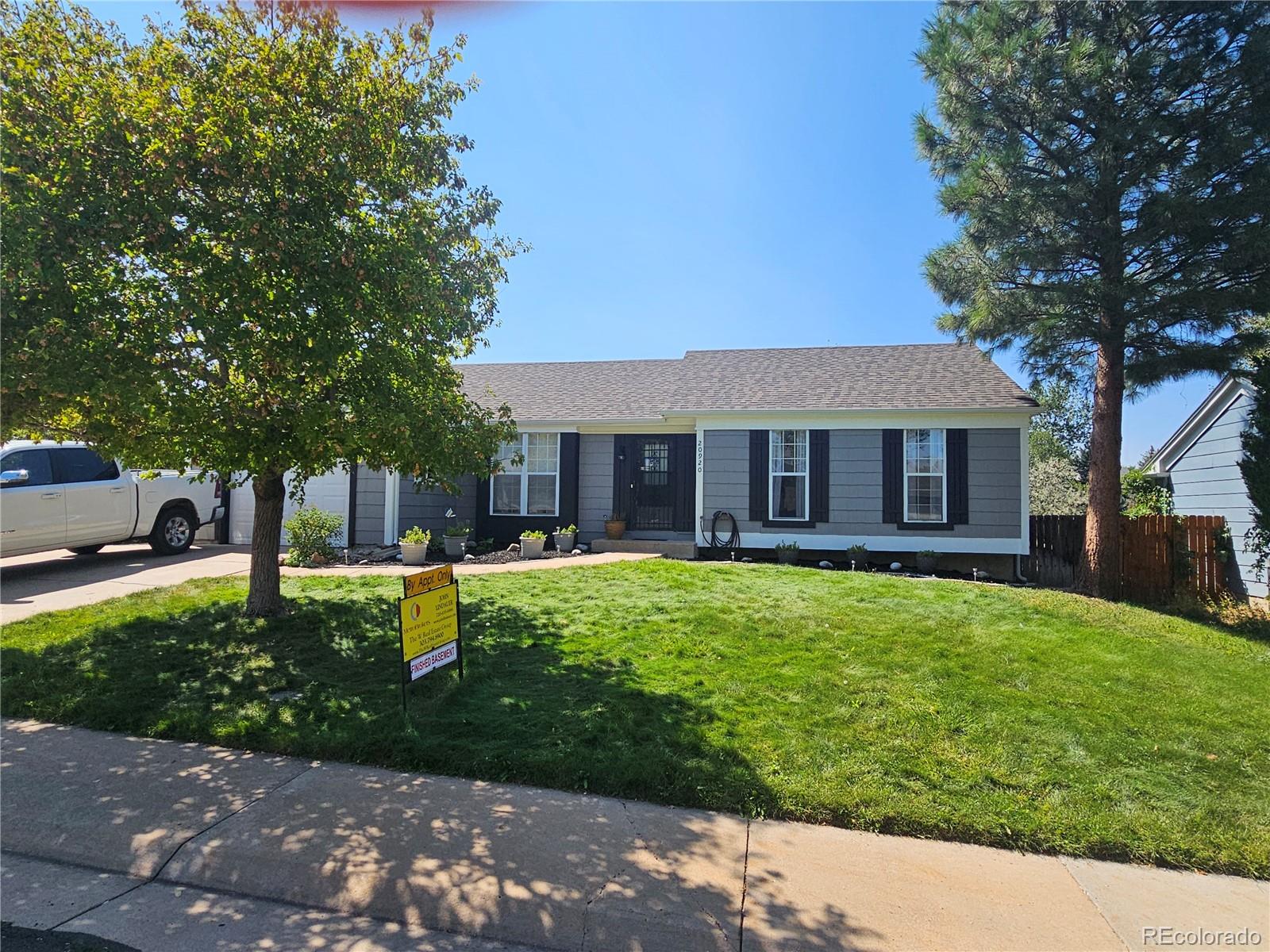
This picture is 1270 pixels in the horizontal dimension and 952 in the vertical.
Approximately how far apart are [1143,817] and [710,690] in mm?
2692

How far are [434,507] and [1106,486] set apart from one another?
12.0 m

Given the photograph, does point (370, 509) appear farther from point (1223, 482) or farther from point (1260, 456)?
point (1223, 482)

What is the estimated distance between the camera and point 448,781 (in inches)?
161

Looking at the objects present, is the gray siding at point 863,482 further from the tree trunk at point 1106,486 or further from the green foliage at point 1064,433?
the green foliage at point 1064,433

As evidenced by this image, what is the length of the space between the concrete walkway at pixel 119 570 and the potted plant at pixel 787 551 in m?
2.52

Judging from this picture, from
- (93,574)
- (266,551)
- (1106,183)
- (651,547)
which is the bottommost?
(93,574)

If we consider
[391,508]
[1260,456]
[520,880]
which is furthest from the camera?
[391,508]

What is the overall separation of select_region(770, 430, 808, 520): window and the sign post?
27.6ft

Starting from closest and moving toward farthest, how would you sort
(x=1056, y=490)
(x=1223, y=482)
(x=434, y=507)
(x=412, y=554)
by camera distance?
1. (x=412, y=554)
2. (x=1223, y=482)
3. (x=434, y=507)
4. (x=1056, y=490)

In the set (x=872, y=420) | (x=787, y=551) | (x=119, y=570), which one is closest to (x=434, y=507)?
(x=119, y=570)

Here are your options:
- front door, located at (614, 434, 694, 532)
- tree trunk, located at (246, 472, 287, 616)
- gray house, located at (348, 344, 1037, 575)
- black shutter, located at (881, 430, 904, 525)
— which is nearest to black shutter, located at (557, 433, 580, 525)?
gray house, located at (348, 344, 1037, 575)

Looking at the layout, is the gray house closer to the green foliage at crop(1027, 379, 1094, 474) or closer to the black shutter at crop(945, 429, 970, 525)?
the black shutter at crop(945, 429, 970, 525)

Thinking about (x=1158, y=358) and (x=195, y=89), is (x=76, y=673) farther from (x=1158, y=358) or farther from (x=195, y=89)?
(x=1158, y=358)

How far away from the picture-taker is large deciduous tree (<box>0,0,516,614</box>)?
4.42m
